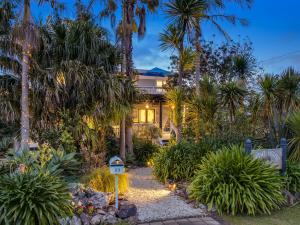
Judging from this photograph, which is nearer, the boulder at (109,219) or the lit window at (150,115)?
the boulder at (109,219)

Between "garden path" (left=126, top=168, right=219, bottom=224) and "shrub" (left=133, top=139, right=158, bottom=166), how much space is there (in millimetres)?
2685

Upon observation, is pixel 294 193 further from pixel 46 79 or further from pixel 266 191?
pixel 46 79

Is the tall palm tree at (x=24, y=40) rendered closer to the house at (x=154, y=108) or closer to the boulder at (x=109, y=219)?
the boulder at (x=109, y=219)

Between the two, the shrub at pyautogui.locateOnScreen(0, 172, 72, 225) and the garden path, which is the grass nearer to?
the garden path

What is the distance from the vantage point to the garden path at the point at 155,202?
17.4ft

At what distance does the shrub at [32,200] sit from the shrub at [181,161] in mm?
3804

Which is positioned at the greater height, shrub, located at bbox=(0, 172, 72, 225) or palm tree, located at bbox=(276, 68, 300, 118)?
palm tree, located at bbox=(276, 68, 300, 118)

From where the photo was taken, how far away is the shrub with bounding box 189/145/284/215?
531 centimetres

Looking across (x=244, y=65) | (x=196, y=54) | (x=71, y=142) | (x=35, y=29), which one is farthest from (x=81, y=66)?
(x=244, y=65)

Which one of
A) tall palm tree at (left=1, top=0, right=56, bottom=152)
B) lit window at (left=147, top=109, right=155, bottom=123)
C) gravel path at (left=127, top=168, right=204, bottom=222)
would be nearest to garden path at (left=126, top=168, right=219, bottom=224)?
gravel path at (left=127, top=168, right=204, bottom=222)

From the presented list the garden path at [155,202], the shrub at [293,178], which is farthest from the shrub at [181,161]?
the shrub at [293,178]

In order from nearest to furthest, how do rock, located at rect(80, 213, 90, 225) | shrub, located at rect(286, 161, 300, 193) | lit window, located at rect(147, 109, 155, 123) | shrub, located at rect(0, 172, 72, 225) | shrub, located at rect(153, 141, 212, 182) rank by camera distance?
shrub, located at rect(0, 172, 72, 225) → rock, located at rect(80, 213, 90, 225) → shrub, located at rect(286, 161, 300, 193) → shrub, located at rect(153, 141, 212, 182) → lit window, located at rect(147, 109, 155, 123)

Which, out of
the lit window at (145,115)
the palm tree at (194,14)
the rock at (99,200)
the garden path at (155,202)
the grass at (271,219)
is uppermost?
the palm tree at (194,14)

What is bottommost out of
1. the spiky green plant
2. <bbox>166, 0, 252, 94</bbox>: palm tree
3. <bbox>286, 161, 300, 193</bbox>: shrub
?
<bbox>286, 161, 300, 193</bbox>: shrub
